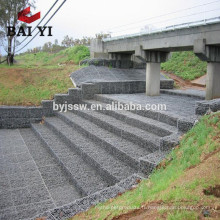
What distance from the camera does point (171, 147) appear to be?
438 cm

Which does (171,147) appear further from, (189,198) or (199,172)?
(189,198)

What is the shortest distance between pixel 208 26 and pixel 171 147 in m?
5.09

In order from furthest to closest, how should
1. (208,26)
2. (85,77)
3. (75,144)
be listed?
(85,77)
(208,26)
(75,144)

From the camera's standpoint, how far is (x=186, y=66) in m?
17.6

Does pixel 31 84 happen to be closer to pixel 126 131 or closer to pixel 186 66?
pixel 126 131

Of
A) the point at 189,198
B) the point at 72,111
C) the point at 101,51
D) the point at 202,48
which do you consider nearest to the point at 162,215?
the point at 189,198

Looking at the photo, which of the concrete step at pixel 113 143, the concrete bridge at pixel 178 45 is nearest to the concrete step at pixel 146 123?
the concrete step at pixel 113 143

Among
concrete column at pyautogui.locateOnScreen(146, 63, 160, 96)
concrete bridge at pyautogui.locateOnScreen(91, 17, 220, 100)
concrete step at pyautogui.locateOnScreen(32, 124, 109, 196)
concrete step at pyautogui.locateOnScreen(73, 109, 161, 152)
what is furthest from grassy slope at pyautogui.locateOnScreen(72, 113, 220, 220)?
concrete column at pyautogui.locateOnScreen(146, 63, 160, 96)

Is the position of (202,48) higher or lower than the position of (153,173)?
higher

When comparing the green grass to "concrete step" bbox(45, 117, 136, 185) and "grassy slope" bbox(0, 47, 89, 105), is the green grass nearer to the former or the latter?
"concrete step" bbox(45, 117, 136, 185)

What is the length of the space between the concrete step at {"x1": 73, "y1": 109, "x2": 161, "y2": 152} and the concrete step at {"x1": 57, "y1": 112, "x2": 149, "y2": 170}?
10 cm

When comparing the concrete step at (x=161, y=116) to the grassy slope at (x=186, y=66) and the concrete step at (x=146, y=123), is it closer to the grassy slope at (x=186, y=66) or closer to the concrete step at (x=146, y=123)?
the concrete step at (x=146, y=123)

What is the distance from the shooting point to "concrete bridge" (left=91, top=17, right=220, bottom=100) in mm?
7699

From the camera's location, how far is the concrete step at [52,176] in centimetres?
465
